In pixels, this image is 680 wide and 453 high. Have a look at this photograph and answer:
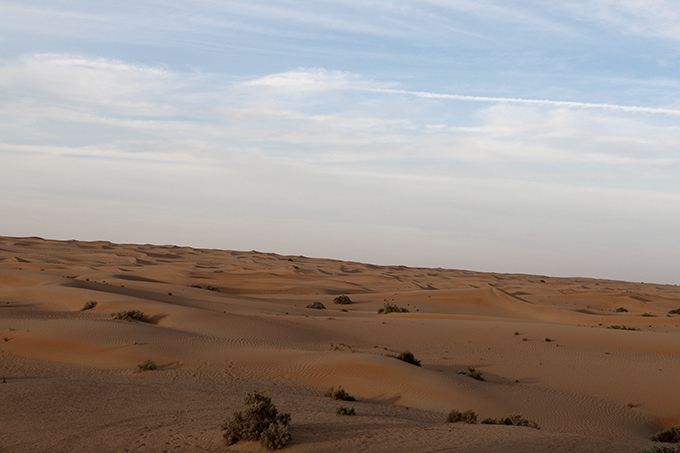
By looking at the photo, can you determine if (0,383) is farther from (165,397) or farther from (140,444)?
(140,444)

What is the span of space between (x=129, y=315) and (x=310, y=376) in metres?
9.17

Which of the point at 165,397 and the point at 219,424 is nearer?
the point at 219,424

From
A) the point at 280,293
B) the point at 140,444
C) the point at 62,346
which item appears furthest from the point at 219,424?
the point at 280,293

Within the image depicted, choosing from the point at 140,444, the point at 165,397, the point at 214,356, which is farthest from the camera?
the point at 214,356

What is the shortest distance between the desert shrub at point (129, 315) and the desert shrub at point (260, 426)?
43.7 feet

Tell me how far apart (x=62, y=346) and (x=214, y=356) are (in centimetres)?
425

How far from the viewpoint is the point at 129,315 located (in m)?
19.9

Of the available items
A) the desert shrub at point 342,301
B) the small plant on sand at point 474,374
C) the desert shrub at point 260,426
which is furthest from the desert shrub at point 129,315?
the desert shrub at point 342,301

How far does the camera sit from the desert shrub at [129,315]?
19.5 meters

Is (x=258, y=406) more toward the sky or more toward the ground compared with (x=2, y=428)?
more toward the sky

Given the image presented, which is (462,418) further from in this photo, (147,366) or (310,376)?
(147,366)

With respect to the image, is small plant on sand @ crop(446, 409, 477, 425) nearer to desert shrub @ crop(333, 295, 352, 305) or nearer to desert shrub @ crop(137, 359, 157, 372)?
desert shrub @ crop(137, 359, 157, 372)

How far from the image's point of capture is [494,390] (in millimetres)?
13609

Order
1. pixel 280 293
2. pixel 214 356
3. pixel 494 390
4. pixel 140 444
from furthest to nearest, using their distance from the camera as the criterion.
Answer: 1. pixel 280 293
2. pixel 214 356
3. pixel 494 390
4. pixel 140 444
